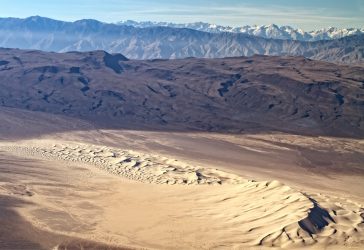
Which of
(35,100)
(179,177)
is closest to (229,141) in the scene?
(179,177)

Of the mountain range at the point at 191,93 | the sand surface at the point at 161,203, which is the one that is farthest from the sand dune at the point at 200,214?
Result: the mountain range at the point at 191,93

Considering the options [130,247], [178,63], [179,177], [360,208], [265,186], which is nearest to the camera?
[130,247]

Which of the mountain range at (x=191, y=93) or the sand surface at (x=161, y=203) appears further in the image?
the mountain range at (x=191, y=93)

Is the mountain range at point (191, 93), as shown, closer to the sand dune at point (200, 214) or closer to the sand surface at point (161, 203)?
the sand surface at point (161, 203)

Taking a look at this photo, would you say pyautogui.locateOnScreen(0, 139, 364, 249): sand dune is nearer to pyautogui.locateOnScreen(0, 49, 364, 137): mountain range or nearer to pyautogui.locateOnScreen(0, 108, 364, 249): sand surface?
pyautogui.locateOnScreen(0, 108, 364, 249): sand surface

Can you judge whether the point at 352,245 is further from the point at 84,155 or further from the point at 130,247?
the point at 84,155

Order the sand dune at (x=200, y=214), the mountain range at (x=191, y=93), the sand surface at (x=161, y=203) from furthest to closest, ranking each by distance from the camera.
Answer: the mountain range at (x=191, y=93) → the sand surface at (x=161, y=203) → the sand dune at (x=200, y=214)
